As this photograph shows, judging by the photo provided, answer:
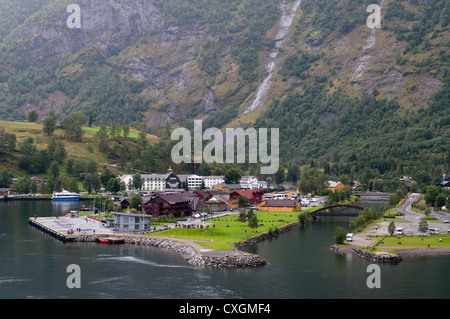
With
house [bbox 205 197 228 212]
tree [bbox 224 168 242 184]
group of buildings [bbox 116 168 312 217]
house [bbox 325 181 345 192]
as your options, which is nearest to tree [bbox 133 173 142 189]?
group of buildings [bbox 116 168 312 217]

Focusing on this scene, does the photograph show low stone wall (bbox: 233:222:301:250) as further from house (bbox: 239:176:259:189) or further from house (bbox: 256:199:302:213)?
house (bbox: 239:176:259:189)

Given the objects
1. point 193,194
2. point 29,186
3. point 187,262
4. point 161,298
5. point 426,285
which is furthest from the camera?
point 29,186

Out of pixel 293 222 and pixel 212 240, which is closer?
pixel 212 240

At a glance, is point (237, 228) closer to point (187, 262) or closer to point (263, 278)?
point (187, 262)

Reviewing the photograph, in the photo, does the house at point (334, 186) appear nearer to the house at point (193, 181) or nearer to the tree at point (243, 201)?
the house at point (193, 181)

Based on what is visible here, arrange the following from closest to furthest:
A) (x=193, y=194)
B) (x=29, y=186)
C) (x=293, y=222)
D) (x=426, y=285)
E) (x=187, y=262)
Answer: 1. (x=426, y=285)
2. (x=187, y=262)
3. (x=293, y=222)
4. (x=193, y=194)
5. (x=29, y=186)
